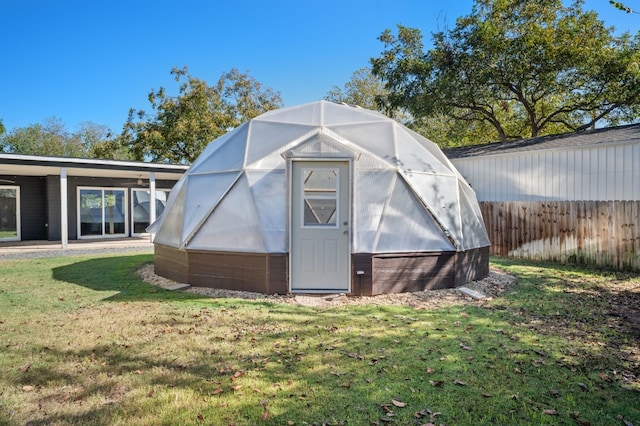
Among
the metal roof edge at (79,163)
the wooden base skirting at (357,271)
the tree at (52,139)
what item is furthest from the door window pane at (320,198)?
the tree at (52,139)

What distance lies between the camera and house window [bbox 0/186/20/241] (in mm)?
17406

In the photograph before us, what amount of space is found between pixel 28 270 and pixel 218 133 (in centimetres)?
1921

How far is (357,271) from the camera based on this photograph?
7.11 metres

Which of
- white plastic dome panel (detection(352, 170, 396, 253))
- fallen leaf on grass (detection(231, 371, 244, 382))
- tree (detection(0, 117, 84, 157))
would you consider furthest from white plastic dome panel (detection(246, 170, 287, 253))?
tree (detection(0, 117, 84, 157))

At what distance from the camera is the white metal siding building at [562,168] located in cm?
1073

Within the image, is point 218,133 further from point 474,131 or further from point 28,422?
point 28,422

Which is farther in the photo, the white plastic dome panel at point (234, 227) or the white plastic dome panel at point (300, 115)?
the white plastic dome panel at point (300, 115)

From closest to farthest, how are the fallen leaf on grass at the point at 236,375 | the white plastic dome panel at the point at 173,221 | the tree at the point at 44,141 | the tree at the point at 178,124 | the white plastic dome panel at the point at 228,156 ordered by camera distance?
the fallen leaf on grass at the point at 236,375 → the white plastic dome panel at the point at 228,156 → the white plastic dome panel at the point at 173,221 → the tree at the point at 178,124 → the tree at the point at 44,141

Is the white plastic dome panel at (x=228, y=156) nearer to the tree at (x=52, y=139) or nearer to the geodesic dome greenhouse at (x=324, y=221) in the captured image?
the geodesic dome greenhouse at (x=324, y=221)

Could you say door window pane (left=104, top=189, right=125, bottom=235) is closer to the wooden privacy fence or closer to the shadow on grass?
the shadow on grass

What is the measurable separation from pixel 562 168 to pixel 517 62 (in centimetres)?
732

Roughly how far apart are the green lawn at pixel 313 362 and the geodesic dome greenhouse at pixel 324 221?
37.2 inches

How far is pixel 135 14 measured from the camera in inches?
682

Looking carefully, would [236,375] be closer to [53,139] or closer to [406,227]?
[406,227]
